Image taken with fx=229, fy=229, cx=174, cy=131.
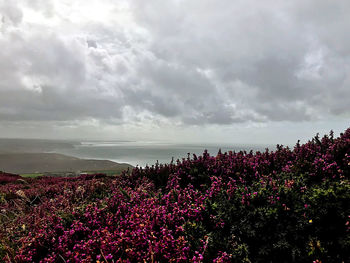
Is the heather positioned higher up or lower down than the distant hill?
higher up

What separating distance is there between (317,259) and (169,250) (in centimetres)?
160

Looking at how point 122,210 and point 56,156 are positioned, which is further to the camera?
point 56,156

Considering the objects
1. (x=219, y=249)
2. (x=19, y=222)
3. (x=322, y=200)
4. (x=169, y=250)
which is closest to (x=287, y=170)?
(x=322, y=200)

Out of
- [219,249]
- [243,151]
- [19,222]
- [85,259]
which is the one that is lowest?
[19,222]

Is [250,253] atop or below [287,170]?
below

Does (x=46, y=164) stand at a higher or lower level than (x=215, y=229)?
lower

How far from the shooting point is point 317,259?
96.0 inches

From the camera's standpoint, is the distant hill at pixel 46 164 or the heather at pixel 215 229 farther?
the distant hill at pixel 46 164

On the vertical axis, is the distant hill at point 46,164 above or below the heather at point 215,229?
below

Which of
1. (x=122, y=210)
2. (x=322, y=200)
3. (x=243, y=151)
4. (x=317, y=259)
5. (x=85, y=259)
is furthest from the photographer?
(x=243, y=151)

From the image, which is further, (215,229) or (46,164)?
(46,164)

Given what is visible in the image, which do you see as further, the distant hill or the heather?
the distant hill

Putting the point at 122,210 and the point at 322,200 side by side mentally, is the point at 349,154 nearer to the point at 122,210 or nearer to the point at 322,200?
the point at 322,200

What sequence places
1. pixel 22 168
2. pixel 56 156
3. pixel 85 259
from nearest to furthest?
1. pixel 85 259
2. pixel 22 168
3. pixel 56 156
